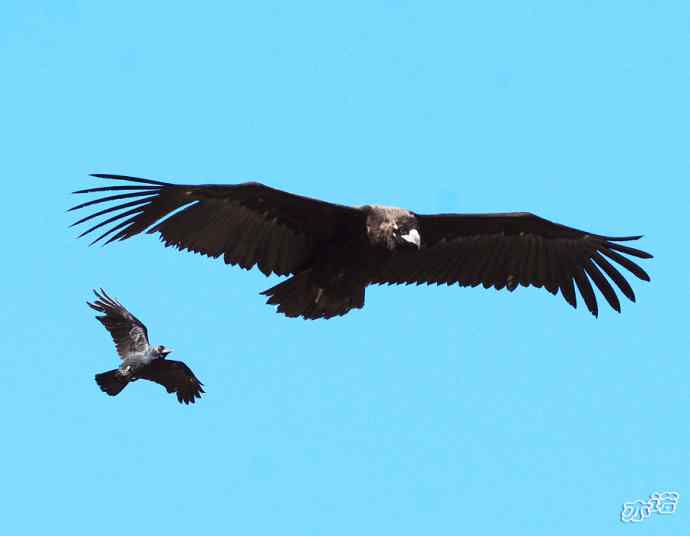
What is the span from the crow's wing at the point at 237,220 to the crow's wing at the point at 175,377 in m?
3.19

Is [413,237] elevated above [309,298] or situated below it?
above

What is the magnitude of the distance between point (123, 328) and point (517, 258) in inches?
196

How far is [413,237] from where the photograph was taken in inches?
554

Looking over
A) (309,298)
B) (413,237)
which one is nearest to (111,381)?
(309,298)

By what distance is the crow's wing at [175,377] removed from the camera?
1727cm

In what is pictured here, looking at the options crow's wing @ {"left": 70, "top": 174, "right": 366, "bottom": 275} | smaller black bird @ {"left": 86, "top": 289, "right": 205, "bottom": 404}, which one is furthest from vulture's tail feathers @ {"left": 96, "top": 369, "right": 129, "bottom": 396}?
crow's wing @ {"left": 70, "top": 174, "right": 366, "bottom": 275}

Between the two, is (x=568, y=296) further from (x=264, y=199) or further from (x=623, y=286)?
(x=264, y=199)

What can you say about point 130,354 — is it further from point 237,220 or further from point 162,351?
point 237,220

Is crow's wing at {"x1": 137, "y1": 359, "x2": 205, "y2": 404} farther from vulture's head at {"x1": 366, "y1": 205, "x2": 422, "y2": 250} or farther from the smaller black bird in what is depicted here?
vulture's head at {"x1": 366, "y1": 205, "x2": 422, "y2": 250}

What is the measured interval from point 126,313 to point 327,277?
3828 millimetres

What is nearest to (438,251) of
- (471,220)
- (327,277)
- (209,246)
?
(471,220)

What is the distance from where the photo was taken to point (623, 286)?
1573 cm

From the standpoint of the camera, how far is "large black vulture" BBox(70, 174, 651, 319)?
45.7 feet

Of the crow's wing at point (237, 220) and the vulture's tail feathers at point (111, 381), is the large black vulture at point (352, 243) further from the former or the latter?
the vulture's tail feathers at point (111, 381)
